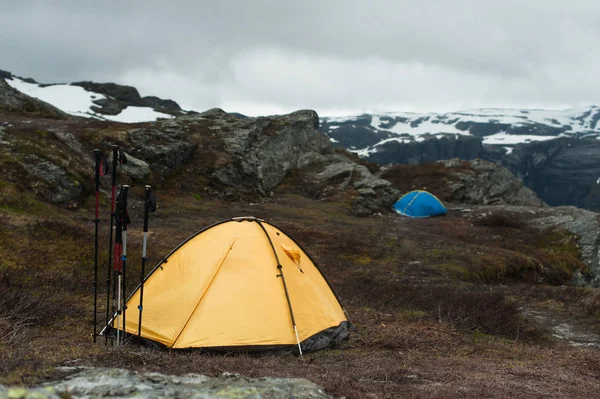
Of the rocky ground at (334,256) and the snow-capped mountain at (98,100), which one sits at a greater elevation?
the snow-capped mountain at (98,100)

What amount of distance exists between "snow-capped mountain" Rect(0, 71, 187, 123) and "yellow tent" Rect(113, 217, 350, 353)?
3360 inches

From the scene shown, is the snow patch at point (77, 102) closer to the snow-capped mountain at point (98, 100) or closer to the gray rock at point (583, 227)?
the snow-capped mountain at point (98, 100)

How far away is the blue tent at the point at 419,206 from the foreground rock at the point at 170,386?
38.4 m

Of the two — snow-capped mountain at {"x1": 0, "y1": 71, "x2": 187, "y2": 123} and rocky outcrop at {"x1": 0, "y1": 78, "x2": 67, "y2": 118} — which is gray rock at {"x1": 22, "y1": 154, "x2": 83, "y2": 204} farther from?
snow-capped mountain at {"x1": 0, "y1": 71, "x2": 187, "y2": 123}

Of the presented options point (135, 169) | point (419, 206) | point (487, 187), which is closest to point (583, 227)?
point (419, 206)

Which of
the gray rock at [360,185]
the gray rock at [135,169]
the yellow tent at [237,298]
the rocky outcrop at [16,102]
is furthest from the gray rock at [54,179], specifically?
the rocky outcrop at [16,102]

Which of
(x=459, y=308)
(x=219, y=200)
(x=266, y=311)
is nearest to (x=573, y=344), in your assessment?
(x=459, y=308)

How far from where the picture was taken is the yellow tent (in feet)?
32.3

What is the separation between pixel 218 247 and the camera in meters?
11.1

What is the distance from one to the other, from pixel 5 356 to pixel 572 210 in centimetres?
4709

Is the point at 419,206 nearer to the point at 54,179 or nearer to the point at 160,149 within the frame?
the point at 160,149

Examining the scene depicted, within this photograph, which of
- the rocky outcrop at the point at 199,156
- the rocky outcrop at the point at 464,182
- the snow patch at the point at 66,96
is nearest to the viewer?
the rocky outcrop at the point at 199,156

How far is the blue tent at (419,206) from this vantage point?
141ft

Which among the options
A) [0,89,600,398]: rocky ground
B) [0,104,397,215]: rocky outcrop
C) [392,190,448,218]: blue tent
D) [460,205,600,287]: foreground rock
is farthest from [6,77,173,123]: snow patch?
[460,205,600,287]: foreground rock
